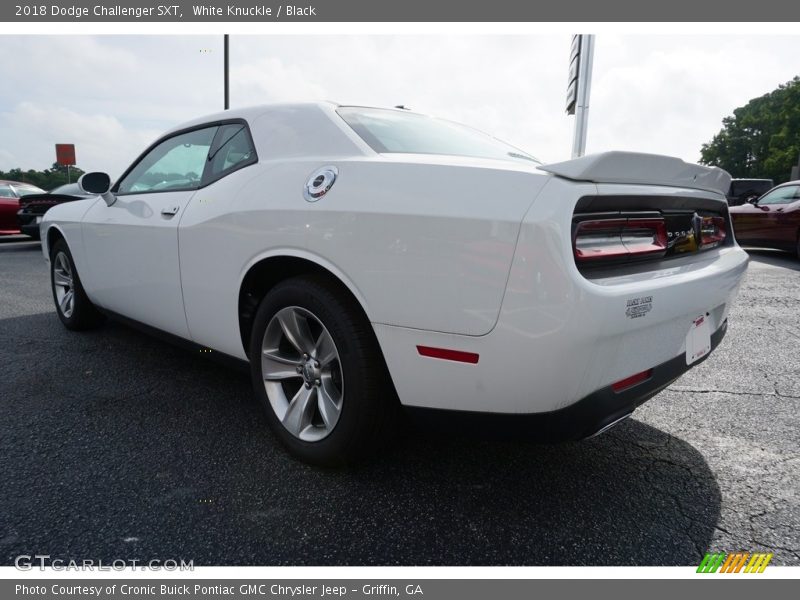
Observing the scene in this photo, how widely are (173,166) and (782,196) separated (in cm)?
1032

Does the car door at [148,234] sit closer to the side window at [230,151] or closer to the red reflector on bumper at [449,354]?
the side window at [230,151]

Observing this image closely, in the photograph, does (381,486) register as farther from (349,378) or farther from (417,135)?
(417,135)

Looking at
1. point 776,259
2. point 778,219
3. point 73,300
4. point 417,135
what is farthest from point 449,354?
point 776,259

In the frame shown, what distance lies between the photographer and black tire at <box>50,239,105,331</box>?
13.6 feet

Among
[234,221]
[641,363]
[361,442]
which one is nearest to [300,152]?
[234,221]

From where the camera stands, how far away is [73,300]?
13.9ft

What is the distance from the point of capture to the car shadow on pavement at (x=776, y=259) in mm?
9102

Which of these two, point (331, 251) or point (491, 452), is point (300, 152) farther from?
point (491, 452)

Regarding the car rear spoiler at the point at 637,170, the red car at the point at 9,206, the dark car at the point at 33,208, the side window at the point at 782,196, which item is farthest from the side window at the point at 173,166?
the side window at the point at 782,196

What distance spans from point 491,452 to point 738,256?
141 centimetres

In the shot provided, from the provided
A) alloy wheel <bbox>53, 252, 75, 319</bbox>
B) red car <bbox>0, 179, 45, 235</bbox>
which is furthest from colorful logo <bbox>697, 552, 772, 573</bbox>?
red car <bbox>0, 179, 45, 235</bbox>

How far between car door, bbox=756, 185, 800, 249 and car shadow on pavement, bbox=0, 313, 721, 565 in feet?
28.5

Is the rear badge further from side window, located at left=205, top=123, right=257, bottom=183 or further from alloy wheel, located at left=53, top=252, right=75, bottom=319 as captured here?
alloy wheel, located at left=53, top=252, right=75, bottom=319

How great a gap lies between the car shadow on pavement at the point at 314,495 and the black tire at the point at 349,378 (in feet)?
0.48
